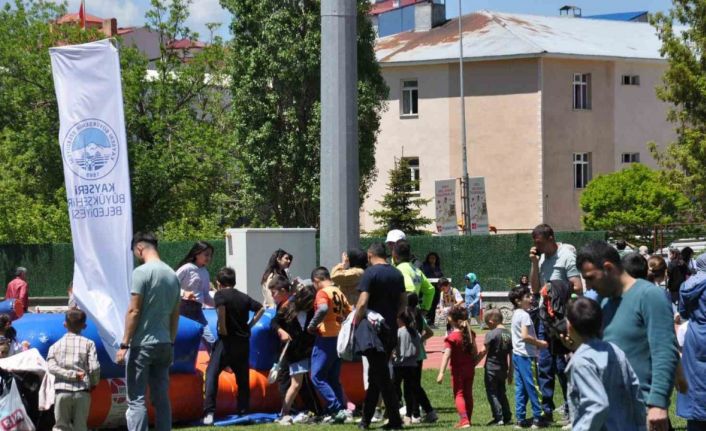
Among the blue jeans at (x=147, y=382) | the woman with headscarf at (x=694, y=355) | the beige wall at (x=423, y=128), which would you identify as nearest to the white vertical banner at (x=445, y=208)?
the beige wall at (x=423, y=128)

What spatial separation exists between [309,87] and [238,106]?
8.73 ft

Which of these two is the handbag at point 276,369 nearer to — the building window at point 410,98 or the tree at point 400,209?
the tree at point 400,209

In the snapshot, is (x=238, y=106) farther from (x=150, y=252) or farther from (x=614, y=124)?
(x=150, y=252)

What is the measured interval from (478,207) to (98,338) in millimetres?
Result: 35353

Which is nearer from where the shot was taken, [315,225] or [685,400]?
[685,400]

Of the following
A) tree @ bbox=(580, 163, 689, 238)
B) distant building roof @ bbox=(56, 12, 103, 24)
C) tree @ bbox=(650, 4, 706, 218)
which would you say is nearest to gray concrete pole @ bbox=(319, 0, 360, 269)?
tree @ bbox=(650, 4, 706, 218)

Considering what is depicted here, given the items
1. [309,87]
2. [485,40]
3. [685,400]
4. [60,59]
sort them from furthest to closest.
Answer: [485,40] < [309,87] < [60,59] < [685,400]

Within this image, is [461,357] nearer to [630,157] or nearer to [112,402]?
[112,402]

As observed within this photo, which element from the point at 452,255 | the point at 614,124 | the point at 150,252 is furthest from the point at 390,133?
the point at 150,252

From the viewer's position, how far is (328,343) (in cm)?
1337

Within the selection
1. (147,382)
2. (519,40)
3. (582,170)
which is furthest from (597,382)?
(582,170)

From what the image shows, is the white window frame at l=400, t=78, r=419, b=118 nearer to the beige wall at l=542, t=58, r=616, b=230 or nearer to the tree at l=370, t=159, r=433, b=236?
the beige wall at l=542, t=58, r=616, b=230

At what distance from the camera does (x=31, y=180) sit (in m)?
48.2

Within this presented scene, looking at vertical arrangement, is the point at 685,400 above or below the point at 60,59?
below
